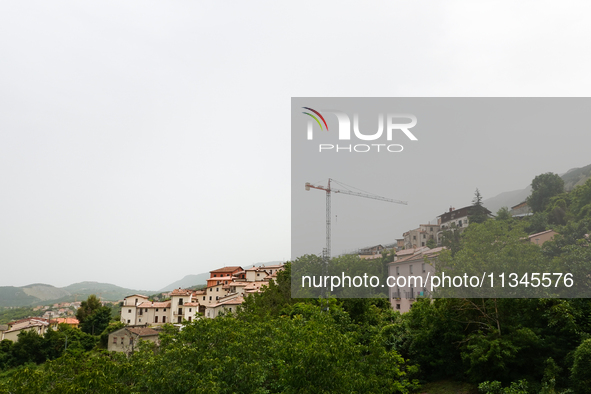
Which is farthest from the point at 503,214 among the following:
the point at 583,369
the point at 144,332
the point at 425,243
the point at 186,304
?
the point at 186,304

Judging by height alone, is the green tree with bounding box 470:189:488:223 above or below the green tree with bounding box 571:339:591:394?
above

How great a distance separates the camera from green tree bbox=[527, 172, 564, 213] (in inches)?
894

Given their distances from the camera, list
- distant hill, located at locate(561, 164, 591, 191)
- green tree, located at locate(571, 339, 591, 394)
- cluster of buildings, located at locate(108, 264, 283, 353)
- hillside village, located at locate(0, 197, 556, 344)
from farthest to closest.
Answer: cluster of buildings, located at locate(108, 264, 283, 353), hillside village, located at locate(0, 197, 556, 344), distant hill, located at locate(561, 164, 591, 191), green tree, located at locate(571, 339, 591, 394)

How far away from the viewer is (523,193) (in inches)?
922

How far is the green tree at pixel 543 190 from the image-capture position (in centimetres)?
2270

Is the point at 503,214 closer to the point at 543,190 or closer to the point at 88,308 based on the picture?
the point at 543,190

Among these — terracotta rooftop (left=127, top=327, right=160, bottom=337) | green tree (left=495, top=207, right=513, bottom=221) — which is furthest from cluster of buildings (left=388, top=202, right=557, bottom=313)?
terracotta rooftop (left=127, top=327, right=160, bottom=337)

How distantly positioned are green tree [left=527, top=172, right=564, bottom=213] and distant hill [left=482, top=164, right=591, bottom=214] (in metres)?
0.30

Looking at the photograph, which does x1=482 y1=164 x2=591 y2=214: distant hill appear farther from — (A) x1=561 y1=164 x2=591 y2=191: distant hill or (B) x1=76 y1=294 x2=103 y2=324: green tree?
(B) x1=76 y1=294 x2=103 y2=324: green tree

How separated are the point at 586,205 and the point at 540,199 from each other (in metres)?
2.26

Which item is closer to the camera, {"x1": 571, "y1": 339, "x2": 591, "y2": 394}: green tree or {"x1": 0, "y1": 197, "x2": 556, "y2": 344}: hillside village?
{"x1": 571, "y1": 339, "x2": 591, "y2": 394}: green tree

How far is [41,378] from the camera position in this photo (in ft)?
36.6

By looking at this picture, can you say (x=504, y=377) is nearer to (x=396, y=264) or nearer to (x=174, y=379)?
(x=396, y=264)

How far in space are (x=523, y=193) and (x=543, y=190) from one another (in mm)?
1021
